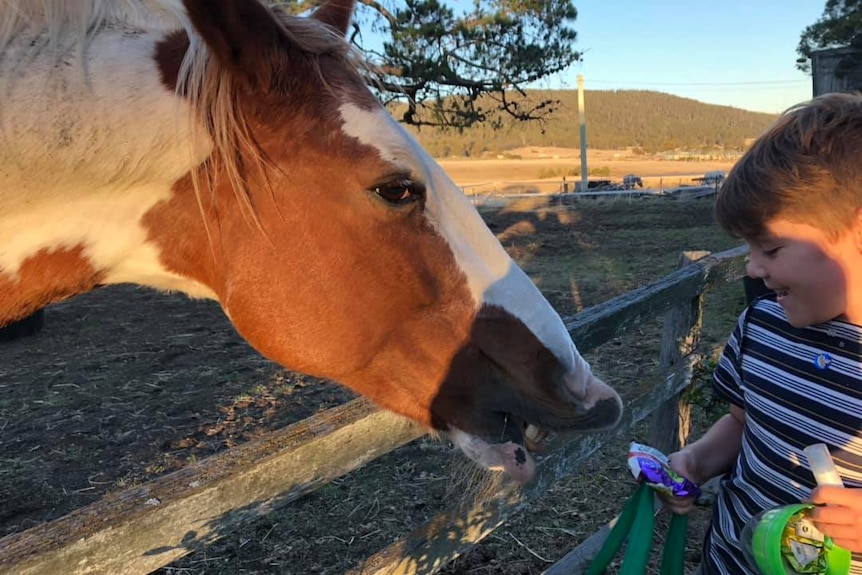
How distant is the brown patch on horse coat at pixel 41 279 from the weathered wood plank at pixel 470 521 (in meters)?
1.02

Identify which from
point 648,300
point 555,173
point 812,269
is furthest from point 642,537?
point 555,173

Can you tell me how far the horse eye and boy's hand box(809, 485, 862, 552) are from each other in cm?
101

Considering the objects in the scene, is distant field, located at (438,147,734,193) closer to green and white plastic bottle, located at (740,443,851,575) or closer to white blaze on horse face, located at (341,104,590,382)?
white blaze on horse face, located at (341,104,590,382)

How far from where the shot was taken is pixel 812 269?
1.31 meters

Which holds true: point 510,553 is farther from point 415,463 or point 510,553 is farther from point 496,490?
point 496,490

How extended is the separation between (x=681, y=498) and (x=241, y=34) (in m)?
1.62

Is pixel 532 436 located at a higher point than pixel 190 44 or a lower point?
lower

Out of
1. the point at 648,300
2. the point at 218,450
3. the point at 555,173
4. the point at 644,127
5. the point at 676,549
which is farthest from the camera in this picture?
the point at 644,127

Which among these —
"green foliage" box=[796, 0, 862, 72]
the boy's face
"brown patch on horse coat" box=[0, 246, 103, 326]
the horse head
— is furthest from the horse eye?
"green foliage" box=[796, 0, 862, 72]

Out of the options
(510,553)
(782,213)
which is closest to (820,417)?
(782,213)

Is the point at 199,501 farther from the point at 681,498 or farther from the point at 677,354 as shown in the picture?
the point at 677,354

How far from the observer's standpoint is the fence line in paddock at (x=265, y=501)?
3.48 ft

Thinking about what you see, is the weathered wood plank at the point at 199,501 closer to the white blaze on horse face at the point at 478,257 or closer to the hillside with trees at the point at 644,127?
the white blaze on horse face at the point at 478,257

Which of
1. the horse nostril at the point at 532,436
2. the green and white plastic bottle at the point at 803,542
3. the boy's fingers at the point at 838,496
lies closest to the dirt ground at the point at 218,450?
the horse nostril at the point at 532,436
